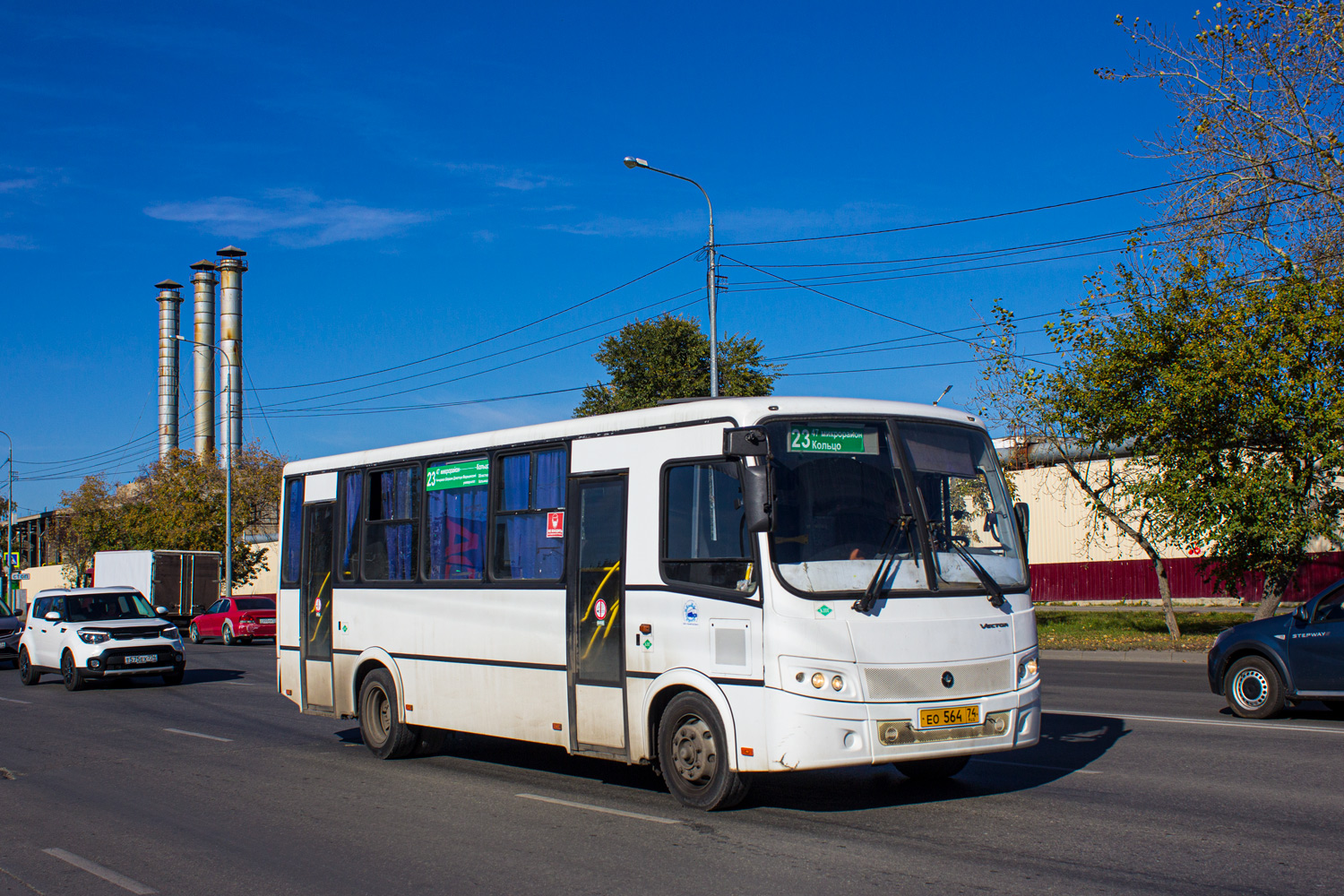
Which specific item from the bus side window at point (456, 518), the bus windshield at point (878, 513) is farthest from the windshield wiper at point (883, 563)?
the bus side window at point (456, 518)

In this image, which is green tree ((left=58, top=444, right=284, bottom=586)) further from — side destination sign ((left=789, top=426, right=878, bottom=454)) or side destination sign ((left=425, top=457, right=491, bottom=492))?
side destination sign ((left=789, top=426, right=878, bottom=454))

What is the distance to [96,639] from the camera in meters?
21.0

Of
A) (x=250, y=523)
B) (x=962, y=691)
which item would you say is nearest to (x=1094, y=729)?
(x=962, y=691)

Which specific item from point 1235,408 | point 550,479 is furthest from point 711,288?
point 550,479

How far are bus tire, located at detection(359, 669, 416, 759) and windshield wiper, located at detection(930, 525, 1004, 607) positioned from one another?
5.76m

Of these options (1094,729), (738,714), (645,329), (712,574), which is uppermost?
(645,329)

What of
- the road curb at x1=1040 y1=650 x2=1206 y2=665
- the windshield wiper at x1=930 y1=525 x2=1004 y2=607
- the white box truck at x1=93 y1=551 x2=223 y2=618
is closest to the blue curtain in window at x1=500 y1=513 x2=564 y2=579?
the windshield wiper at x1=930 y1=525 x2=1004 y2=607

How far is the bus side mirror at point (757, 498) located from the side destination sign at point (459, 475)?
3427mm

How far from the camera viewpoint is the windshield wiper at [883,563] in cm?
745

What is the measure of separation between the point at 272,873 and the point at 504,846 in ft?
4.41

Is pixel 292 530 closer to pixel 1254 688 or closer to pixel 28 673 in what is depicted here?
pixel 1254 688

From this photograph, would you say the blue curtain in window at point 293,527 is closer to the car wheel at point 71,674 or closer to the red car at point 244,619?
the car wheel at point 71,674

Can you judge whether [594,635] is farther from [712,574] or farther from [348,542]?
[348,542]

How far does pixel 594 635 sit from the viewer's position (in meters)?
8.88
